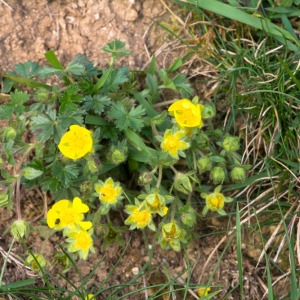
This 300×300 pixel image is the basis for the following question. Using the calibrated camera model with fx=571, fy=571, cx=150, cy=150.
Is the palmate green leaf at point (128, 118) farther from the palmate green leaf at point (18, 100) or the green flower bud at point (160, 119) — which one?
the palmate green leaf at point (18, 100)

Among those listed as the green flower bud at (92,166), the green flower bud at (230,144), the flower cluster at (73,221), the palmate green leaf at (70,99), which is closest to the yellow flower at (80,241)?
the flower cluster at (73,221)

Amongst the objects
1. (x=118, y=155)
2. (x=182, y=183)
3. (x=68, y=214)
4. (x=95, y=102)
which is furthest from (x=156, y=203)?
(x=95, y=102)

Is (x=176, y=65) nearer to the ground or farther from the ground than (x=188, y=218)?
farther from the ground

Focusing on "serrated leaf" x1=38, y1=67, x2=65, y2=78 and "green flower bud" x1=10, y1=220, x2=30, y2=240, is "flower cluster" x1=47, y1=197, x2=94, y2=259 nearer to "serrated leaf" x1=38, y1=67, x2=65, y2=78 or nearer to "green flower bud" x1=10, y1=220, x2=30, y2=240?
"green flower bud" x1=10, y1=220, x2=30, y2=240

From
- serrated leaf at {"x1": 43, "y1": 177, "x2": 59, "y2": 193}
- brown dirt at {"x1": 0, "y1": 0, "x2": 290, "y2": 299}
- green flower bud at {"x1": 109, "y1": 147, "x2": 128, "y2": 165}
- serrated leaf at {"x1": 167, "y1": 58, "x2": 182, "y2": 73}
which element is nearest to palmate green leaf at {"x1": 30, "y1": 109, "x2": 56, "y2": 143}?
serrated leaf at {"x1": 43, "y1": 177, "x2": 59, "y2": 193}

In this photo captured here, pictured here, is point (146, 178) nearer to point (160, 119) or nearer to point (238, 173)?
point (160, 119)

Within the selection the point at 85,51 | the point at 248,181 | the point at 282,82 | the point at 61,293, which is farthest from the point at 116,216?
the point at 282,82
